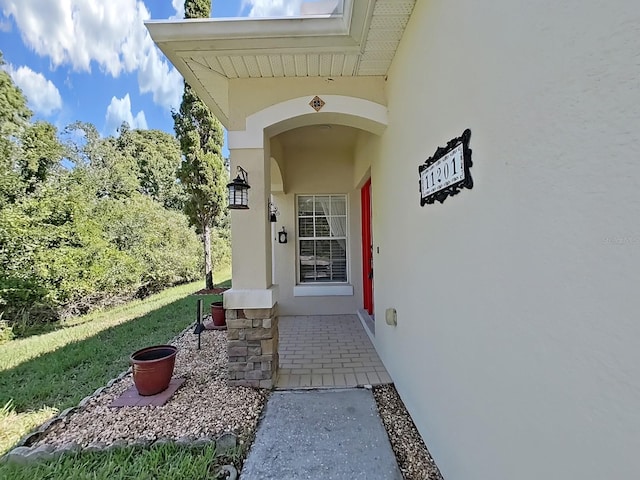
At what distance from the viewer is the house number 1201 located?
5.82 ft

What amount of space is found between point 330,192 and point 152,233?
6978mm

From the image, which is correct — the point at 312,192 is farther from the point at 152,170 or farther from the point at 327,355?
the point at 152,170

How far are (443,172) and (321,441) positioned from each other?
2153 millimetres

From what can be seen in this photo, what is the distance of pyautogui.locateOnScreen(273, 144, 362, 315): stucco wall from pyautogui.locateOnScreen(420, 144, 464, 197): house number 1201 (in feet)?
14.0

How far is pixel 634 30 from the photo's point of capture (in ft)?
2.61

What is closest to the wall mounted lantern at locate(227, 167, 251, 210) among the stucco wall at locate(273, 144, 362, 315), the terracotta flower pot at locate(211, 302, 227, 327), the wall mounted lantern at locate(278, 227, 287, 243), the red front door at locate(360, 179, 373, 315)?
the red front door at locate(360, 179, 373, 315)

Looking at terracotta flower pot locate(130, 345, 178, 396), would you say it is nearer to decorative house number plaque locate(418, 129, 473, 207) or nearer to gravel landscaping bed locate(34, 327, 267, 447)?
gravel landscaping bed locate(34, 327, 267, 447)

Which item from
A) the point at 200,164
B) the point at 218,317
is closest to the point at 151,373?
the point at 218,317

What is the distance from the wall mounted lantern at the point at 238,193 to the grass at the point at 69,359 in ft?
8.15

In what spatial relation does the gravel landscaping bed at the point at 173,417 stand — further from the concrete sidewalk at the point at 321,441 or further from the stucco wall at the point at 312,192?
the stucco wall at the point at 312,192

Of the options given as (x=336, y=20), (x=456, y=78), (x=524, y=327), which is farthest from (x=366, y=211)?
(x=524, y=327)

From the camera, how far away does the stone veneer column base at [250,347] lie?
3324 millimetres

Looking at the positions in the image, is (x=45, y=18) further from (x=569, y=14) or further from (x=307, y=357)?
(x=569, y=14)

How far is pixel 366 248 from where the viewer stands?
591cm
